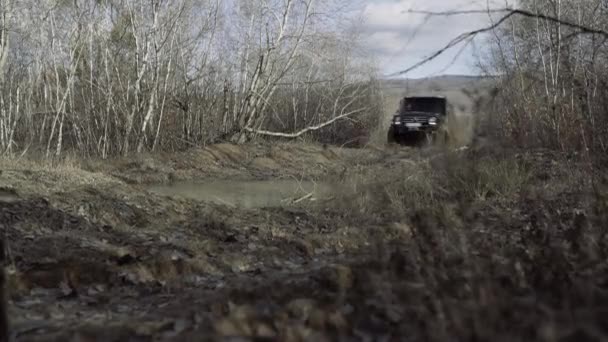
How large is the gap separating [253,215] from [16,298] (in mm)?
5497

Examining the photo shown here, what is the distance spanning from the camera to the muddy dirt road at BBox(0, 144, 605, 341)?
356 cm

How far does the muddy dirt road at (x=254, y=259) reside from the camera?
11.7 ft

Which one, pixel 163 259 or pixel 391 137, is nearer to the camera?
pixel 163 259

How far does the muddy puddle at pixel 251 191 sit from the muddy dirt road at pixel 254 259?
12 cm

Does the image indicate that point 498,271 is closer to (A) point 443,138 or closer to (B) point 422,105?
(A) point 443,138

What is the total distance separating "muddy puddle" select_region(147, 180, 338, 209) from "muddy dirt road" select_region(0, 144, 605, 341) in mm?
124

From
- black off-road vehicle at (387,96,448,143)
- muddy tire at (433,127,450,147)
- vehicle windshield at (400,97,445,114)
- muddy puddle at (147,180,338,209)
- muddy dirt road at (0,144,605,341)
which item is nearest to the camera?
muddy dirt road at (0,144,605,341)

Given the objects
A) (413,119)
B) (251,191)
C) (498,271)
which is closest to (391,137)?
(413,119)

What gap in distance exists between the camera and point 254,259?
6.94m

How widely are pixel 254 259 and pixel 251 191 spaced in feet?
27.6

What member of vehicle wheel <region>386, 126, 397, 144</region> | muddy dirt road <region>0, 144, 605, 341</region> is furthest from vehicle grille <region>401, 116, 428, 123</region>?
muddy dirt road <region>0, 144, 605, 341</region>

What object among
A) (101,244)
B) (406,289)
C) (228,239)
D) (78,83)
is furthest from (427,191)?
(78,83)

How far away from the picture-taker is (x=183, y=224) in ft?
31.5

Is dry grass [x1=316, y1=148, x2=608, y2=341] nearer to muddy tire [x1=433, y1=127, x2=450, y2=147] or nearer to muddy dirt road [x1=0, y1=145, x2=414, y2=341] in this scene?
muddy tire [x1=433, y1=127, x2=450, y2=147]
